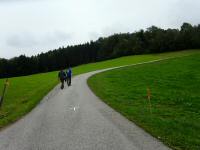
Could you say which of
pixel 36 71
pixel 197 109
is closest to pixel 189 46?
pixel 36 71

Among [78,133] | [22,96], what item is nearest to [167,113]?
[78,133]

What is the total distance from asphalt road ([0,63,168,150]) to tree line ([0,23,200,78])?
86.9 meters

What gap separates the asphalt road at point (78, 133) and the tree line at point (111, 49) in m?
86.9

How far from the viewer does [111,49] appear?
14012 centimetres

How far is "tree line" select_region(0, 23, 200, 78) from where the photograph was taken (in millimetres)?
105000

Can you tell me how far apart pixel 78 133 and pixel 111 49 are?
127 m

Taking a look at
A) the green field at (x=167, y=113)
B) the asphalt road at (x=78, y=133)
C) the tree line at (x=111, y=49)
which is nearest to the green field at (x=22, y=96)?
the asphalt road at (x=78, y=133)

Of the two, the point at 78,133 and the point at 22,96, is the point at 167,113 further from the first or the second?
the point at 22,96

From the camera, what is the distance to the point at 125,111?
18781 mm

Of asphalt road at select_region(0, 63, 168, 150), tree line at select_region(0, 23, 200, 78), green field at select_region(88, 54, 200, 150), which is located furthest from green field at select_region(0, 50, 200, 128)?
tree line at select_region(0, 23, 200, 78)

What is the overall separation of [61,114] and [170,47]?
297 feet

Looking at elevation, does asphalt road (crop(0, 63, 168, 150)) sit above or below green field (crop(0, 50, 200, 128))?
above

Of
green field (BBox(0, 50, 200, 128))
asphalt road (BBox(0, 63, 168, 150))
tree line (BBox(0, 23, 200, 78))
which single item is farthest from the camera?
tree line (BBox(0, 23, 200, 78))

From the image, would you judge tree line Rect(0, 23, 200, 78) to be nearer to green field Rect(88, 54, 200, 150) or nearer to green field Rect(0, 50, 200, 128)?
green field Rect(0, 50, 200, 128)
